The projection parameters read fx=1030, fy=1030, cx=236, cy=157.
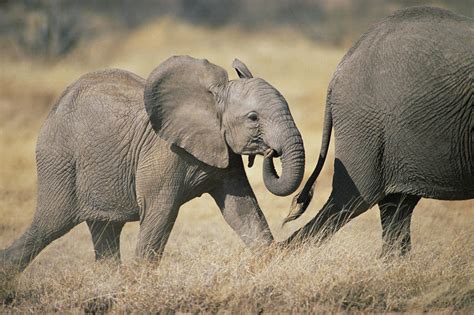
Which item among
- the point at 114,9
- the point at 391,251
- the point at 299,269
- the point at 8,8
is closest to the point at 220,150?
the point at 299,269

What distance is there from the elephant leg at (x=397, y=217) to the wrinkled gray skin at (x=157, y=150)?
47.4 inches

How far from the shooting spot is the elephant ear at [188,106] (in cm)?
765

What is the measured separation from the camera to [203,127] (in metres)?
7.72

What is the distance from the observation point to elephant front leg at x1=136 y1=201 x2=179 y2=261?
7.72 meters

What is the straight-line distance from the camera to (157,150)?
7.88m

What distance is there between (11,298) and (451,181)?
3.37m

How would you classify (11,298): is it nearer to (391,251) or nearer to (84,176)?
(84,176)

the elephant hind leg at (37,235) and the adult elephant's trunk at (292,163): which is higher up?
the adult elephant's trunk at (292,163)

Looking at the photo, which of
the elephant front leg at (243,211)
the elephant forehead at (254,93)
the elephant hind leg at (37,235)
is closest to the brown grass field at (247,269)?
the elephant front leg at (243,211)

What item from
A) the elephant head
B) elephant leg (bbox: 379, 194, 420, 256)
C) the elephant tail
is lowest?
elephant leg (bbox: 379, 194, 420, 256)

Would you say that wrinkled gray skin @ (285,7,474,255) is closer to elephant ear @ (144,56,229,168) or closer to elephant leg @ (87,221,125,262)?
elephant ear @ (144,56,229,168)

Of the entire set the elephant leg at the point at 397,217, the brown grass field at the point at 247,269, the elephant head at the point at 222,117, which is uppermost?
the elephant head at the point at 222,117

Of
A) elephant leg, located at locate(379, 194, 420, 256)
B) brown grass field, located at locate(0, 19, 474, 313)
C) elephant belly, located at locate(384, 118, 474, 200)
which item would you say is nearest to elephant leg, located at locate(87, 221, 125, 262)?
brown grass field, located at locate(0, 19, 474, 313)

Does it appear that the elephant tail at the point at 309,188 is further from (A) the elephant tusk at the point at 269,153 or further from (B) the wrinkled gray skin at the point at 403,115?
(A) the elephant tusk at the point at 269,153
